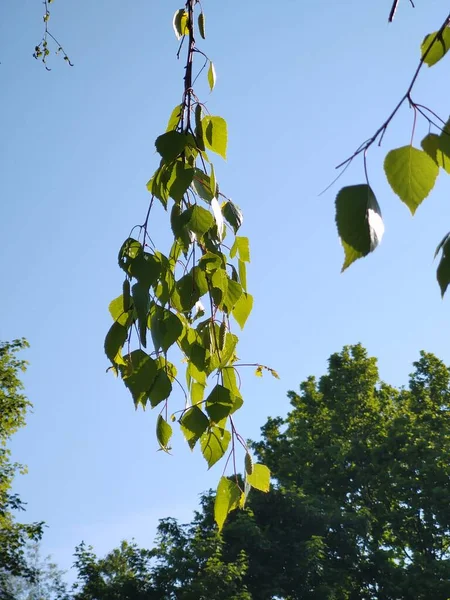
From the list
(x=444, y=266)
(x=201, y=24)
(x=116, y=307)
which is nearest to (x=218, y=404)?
(x=116, y=307)

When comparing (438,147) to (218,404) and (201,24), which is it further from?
(201,24)

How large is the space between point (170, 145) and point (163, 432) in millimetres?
530

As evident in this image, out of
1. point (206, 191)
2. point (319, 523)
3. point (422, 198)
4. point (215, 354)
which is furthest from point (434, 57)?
point (319, 523)

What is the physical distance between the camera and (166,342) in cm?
128

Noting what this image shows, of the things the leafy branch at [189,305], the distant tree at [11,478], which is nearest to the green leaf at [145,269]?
the leafy branch at [189,305]

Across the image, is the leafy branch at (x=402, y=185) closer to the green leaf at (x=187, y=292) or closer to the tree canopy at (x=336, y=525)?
the green leaf at (x=187, y=292)

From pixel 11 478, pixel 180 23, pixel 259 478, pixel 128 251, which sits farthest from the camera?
pixel 11 478

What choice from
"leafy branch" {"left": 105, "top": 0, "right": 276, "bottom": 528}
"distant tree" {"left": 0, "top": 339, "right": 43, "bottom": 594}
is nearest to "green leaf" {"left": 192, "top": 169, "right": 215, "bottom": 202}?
"leafy branch" {"left": 105, "top": 0, "right": 276, "bottom": 528}

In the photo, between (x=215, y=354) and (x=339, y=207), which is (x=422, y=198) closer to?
(x=339, y=207)

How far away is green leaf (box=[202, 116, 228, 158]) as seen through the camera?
142 cm

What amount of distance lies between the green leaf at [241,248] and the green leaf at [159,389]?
0.34m

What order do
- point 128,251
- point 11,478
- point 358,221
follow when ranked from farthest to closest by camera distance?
point 11,478, point 128,251, point 358,221

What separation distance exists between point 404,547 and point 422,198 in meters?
22.0

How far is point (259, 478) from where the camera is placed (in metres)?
1.44
